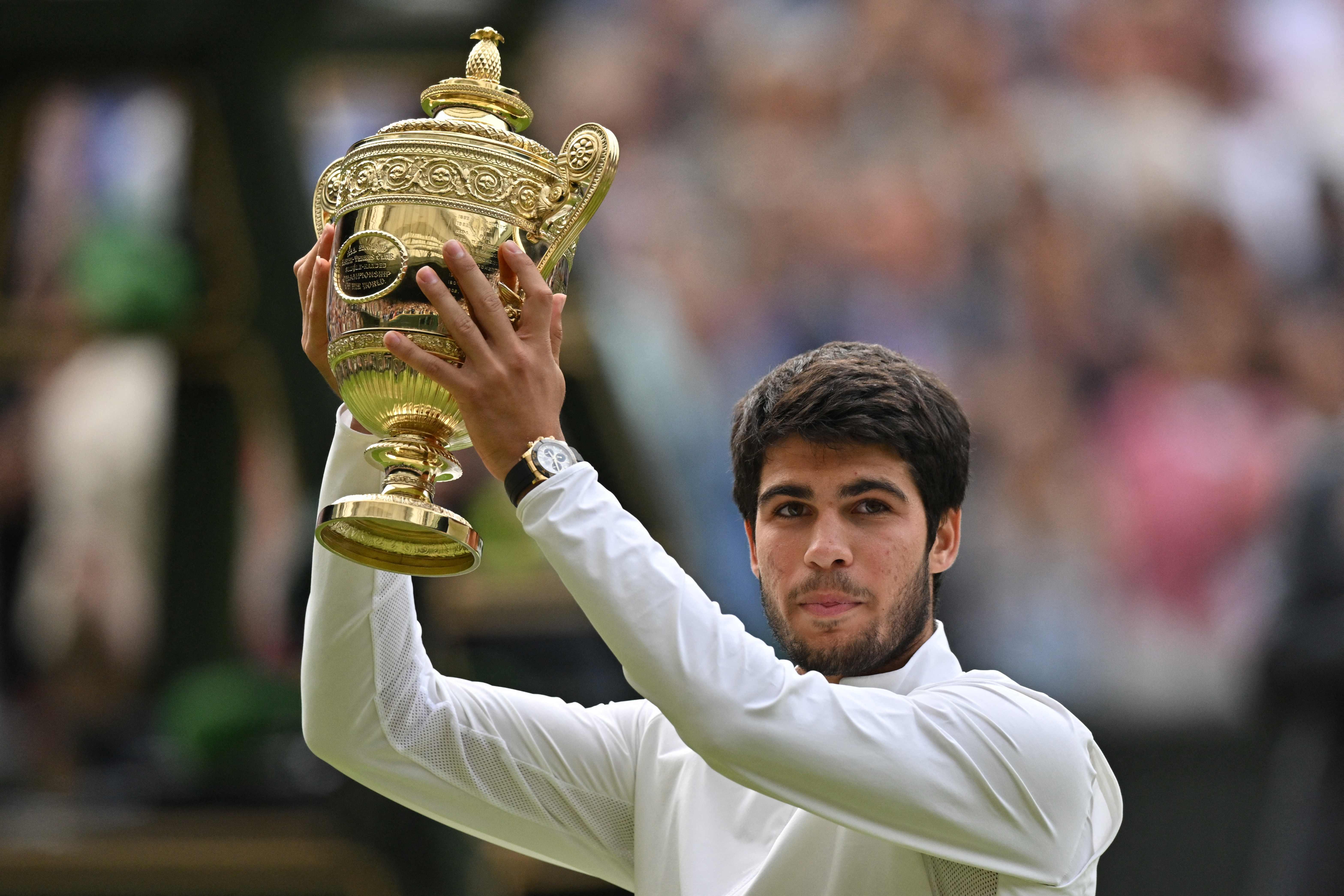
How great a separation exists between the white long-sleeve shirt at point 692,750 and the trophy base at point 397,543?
0.27ft

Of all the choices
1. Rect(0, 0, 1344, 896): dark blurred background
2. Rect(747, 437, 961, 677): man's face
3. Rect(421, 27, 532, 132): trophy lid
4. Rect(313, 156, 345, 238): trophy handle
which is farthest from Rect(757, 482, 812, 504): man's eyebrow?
Rect(0, 0, 1344, 896): dark blurred background

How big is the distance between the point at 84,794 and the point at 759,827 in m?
4.71

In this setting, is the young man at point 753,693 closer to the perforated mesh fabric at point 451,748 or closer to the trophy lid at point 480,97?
the perforated mesh fabric at point 451,748

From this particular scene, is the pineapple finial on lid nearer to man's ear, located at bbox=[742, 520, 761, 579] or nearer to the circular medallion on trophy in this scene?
the circular medallion on trophy

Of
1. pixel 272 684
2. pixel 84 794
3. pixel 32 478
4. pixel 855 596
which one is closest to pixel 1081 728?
pixel 855 596

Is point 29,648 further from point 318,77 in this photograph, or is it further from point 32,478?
point 318,77

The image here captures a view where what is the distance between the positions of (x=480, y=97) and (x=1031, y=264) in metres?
6.28

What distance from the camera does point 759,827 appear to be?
8.37ft

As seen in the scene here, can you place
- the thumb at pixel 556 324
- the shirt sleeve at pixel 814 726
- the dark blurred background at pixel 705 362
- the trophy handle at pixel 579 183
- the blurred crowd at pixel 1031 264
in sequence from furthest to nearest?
the blurred crowd at pixel 1031 264 → the dark blurred background at pixel 705 362 → the trophy handle at pixel 579 183 → the thumb at pixel 556 324 → the shirt sleeve at pixel 814 726

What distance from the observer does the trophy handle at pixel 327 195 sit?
2.49m

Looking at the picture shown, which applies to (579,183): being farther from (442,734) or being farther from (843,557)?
(442,734)

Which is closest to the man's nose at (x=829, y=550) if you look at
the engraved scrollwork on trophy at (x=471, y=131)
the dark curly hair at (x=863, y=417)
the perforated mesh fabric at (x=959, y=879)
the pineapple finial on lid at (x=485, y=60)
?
the dark curly hair at (x=863, y=417)

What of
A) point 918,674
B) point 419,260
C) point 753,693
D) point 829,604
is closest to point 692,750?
point 753,693

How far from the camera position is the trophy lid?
8.39ft
